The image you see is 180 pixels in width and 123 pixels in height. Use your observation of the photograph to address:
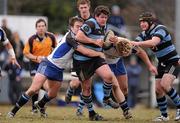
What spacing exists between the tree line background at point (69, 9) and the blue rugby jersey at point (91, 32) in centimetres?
1992

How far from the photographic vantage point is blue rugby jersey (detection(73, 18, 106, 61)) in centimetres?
1546

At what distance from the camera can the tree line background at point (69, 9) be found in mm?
36406

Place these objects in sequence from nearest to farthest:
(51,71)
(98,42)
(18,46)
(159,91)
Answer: (98,42) < (51,71) < (159,91) < (18,46)

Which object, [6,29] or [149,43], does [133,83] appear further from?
[149,43]

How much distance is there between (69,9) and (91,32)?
21337 mm

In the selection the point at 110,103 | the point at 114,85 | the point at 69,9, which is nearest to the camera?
the point at 114,85

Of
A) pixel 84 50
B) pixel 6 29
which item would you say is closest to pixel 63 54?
pixel 84 50

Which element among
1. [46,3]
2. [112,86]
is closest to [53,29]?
[46,3]

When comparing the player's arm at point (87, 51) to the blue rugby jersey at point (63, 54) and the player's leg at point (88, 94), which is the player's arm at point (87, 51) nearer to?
the blue rugby jersey at point (63, 54)

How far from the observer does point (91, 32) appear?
51.0 feet

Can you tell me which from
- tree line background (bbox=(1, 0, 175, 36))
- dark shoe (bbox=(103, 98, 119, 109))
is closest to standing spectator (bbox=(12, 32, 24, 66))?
dark shoe (bbox=(103, 98, 119, 109))

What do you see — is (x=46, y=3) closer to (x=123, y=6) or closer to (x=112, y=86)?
(x=123, y=6)

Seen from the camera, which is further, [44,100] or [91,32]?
[44,100]

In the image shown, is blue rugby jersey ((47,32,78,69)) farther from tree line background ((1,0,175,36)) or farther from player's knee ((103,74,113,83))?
tree line background ((1,0,175,36))
